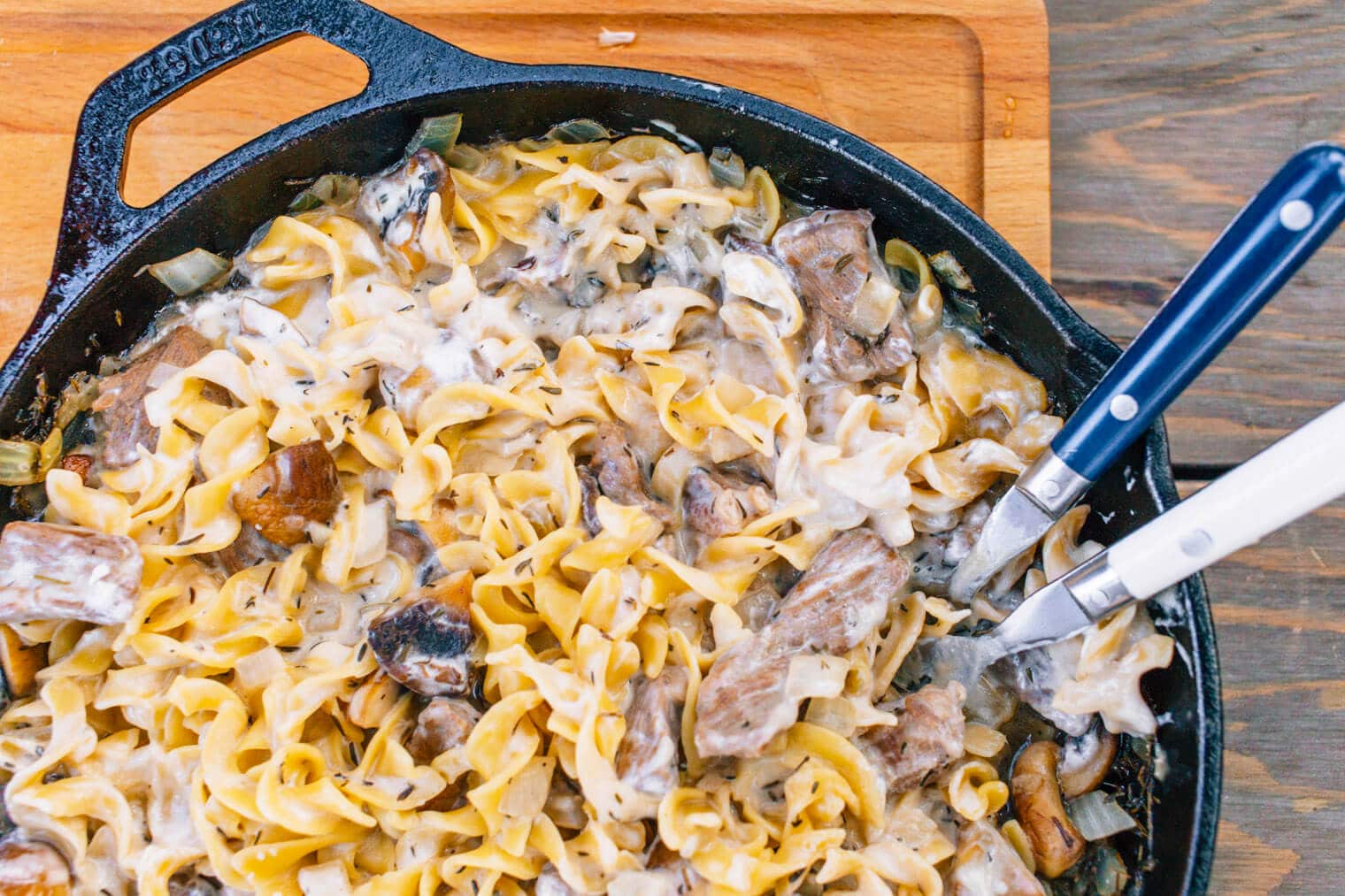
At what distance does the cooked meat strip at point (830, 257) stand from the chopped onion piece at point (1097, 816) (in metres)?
1.10

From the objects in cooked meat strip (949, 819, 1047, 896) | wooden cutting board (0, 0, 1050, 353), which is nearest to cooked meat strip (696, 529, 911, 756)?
cooked meat strip (949, 819, 1047, 896)

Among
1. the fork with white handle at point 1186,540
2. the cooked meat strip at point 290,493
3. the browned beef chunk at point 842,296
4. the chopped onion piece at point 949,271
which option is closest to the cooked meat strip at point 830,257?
the browned beef chunk at point 842,296

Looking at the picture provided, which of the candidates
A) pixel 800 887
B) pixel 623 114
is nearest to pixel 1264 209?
pixel 623 114

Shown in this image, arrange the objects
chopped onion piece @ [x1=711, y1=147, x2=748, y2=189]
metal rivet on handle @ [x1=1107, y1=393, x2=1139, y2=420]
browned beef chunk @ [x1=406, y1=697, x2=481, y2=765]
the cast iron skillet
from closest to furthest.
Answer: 1. metal rivet on handle @ [x1=1107, y1=393, x2=1139, y2=420]
2. browned beef chunk @ [x1=406, y1=697, x2=481, y2=765]
3. the cast iron skillet
4. chopped onion piece @ [x1=711, y1=147, x2=748, y2=189]

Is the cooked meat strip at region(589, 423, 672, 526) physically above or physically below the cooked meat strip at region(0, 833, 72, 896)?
above

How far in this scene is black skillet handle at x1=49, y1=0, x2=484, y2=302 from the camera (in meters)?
2.07

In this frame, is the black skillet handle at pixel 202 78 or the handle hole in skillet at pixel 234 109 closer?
the black skillet handle at pixel 202 78

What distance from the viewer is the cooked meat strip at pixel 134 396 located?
2137 millimetres

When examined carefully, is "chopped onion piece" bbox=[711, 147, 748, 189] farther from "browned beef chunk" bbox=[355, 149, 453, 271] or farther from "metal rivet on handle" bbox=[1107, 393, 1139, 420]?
"metal rivet on handle" bbox=[1107, 393, 1139, 420]

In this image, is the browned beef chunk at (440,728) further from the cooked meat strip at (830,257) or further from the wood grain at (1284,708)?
the wood grain at (1284,708)

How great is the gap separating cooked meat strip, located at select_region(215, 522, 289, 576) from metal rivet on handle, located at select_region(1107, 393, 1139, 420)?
1.62m

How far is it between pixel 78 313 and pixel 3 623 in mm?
623

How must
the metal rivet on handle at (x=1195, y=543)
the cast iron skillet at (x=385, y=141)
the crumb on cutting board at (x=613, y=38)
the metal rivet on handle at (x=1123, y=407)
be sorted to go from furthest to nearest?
the crumb on cutting board at (x=613, y=38)
the cast iron skillet at (x=385, y=141)
the metal rivet on handle at (x=1123, y=407)
the metal rivet on handle at (x=1195, y=543)

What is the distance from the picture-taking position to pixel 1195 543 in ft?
5.59
